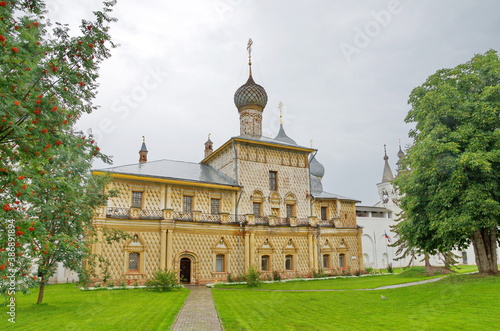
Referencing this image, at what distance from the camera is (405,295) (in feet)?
53.8

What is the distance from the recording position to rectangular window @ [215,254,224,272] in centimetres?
2614

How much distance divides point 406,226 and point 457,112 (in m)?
6.42

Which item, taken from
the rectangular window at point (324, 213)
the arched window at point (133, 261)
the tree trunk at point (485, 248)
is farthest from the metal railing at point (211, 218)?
the tree trunk at point (485, 248)

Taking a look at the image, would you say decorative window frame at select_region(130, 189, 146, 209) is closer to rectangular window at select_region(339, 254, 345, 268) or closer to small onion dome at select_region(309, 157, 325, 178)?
rectangular window at select_region(339, 254, 345, 268)

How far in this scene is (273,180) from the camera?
30328mm

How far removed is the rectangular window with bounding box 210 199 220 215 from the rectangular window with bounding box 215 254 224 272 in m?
3.07

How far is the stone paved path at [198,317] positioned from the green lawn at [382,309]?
14.2 inches

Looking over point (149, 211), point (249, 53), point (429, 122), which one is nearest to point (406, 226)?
point (429, 122)

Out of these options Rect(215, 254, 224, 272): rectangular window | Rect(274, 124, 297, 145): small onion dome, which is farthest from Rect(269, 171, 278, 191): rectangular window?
→ Rect(274, 124, 297, 145): small onion dome

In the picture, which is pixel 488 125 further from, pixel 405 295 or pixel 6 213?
pixel 6 213

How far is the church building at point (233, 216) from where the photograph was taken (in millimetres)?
23797

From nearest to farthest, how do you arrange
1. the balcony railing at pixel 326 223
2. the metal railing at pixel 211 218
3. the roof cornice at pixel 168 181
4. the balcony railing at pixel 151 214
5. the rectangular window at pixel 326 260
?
the roof cornice at pixel 168 181
the balcony railing at pixel 151 214
the metal railing at pixel 211 218
the rectangular window at pixel 326 260
the balcony railing at pixel 326 223

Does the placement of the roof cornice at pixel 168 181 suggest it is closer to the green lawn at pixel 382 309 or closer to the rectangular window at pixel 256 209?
the rectangular window at pixel 256 209

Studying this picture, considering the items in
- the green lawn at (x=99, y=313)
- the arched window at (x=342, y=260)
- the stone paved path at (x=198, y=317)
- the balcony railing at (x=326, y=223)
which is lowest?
the stone paved path at (x=198, y=317)
